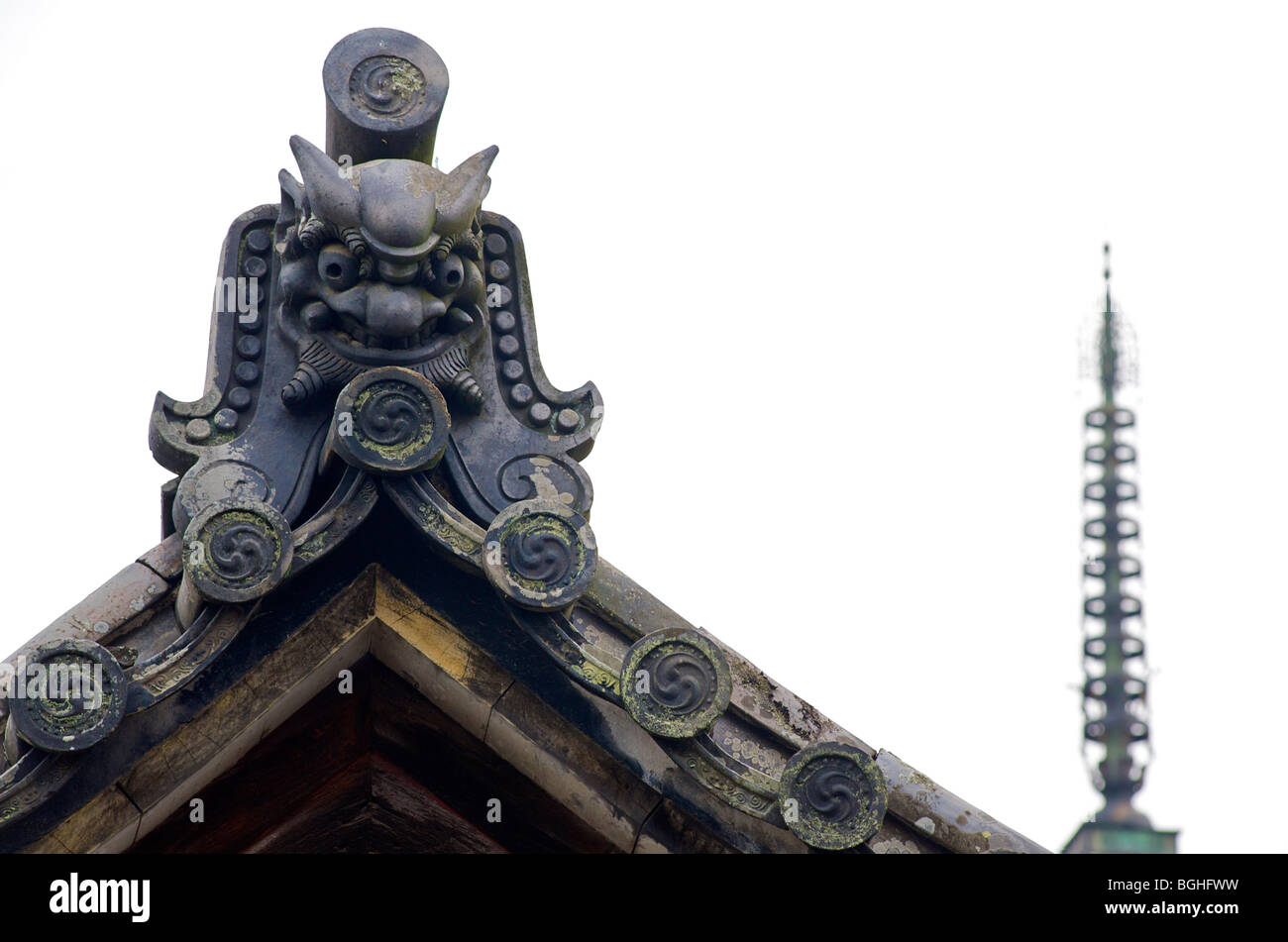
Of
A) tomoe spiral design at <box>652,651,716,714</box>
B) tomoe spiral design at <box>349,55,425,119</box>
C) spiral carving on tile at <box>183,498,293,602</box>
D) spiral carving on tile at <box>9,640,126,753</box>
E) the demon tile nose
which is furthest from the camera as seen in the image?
tomoe spiral design at <box>349,55,425,119</box>

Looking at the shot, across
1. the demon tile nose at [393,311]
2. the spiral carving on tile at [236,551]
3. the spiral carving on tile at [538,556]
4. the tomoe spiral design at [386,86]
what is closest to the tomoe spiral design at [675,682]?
the spiral carving on tile at [538,556]

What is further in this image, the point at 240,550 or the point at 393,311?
the point at 393,311

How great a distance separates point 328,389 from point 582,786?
1.63 meters

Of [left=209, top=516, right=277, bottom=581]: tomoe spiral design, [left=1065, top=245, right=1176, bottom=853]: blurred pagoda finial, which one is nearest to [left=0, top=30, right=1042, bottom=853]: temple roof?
[left=209, top=516, right=277, bottom=581]: tomoe spiral design

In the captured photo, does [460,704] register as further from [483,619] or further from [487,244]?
[487,244]

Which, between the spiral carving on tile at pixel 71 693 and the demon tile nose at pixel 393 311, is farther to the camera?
the demon tile nose at pixel 393 311

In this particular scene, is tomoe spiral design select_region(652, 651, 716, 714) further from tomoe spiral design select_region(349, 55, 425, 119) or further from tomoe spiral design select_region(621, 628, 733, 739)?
tomoe spiral design select_region(349, 55, 425, 119)

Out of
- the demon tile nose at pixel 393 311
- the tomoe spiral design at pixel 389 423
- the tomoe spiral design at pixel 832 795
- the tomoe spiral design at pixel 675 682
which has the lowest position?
the tomoe spiral design at pixel 832 795

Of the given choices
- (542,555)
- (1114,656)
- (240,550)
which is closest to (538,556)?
(542,555)

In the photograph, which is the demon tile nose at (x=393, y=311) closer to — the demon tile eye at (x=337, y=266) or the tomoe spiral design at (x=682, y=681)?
the demon tile eye at (x=337, y=266)

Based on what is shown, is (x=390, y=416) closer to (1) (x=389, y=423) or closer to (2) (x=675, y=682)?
(1) (x=389, y=423)

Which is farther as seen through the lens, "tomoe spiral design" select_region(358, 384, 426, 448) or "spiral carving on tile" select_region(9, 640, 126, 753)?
"tomoe spiral design" select_region(358, 384, 426, 448)
